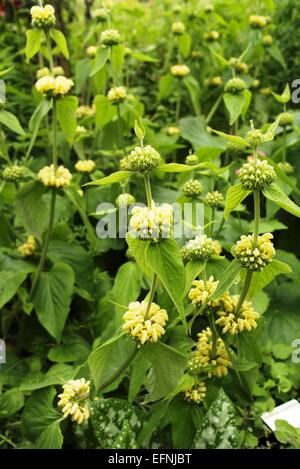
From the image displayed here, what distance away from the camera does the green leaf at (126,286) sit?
1.10 meters

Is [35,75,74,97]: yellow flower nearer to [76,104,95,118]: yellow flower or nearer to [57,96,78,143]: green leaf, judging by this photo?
[57,96,78,143]: green leaf

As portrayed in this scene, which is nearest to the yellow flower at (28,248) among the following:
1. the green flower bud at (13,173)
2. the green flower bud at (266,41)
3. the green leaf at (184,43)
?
the green flower bud at (13,173)

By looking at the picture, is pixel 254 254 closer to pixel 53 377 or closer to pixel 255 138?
pixel 255 138

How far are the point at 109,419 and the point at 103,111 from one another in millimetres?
805

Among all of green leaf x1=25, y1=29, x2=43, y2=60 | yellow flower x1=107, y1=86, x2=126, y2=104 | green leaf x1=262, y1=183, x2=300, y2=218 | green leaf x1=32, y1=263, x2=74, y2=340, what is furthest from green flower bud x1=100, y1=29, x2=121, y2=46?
Result: green leaf x1=262, y1=183, x2=300, y2=218

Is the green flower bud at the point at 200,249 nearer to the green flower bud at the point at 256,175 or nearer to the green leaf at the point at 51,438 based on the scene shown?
the green flower bud at the point at 256,175

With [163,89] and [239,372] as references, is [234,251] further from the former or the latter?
[163,89]

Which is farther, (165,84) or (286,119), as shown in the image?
(165,84)

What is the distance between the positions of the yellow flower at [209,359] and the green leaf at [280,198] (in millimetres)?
326

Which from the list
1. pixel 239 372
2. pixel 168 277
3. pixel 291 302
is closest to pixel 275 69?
pixel 291 302

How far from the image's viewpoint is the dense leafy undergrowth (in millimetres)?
854

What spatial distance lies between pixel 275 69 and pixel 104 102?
97 cm

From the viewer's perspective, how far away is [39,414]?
1.11 meters

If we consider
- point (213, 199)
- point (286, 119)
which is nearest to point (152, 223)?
point (213, 199)
